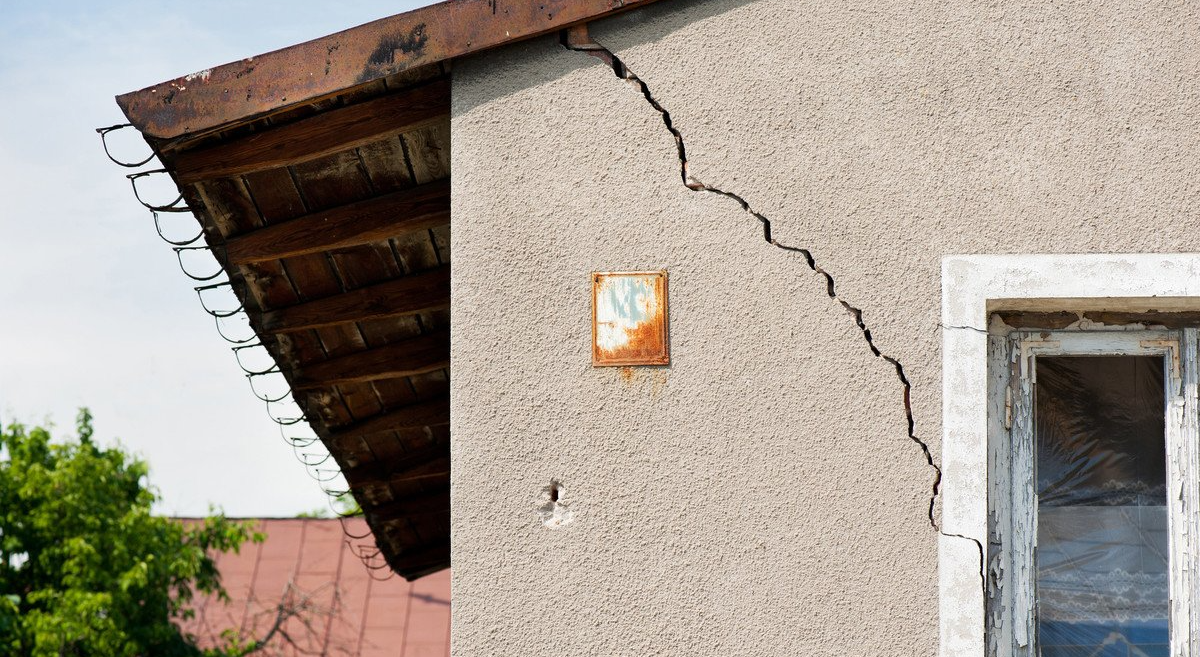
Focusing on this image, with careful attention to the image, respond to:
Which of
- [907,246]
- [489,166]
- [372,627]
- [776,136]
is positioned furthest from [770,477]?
[372,627]

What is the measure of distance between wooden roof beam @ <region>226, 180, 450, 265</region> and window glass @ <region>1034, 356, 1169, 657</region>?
181 cm

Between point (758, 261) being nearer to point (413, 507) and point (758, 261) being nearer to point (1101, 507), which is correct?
point (1101, 507)

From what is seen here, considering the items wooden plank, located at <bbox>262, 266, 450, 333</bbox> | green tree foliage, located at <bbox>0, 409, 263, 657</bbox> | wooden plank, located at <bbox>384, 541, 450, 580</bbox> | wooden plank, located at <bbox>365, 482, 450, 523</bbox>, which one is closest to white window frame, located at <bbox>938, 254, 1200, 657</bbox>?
wooden plank, located at <bbox>262, 266, 450, 333</bbox>

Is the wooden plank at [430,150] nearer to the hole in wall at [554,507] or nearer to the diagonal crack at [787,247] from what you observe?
the diagonal crack at [787,247]

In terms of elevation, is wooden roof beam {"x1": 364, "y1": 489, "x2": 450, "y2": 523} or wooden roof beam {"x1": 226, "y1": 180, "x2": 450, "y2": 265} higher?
wooden roof beam {"x1": 226, "y1": 180, "x2": 450, "y2": 265}

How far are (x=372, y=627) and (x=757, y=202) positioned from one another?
10779 millimetres

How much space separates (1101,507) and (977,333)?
0.59 metres

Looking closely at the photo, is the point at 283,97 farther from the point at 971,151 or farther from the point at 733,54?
the point at 971,151

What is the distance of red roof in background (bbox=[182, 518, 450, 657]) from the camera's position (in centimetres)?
1270

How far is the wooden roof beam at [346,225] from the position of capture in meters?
3.65

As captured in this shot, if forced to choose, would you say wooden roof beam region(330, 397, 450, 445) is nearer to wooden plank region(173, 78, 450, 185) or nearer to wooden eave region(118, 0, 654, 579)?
wooden eave region(118, 0, 654, 579)

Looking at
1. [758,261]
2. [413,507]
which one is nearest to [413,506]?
[413,507]

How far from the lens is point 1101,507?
3047mm

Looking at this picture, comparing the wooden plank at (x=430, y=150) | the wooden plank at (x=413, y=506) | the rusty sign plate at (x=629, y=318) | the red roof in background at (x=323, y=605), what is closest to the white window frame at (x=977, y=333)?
the rusty sign plate at (x=629, y=318)
